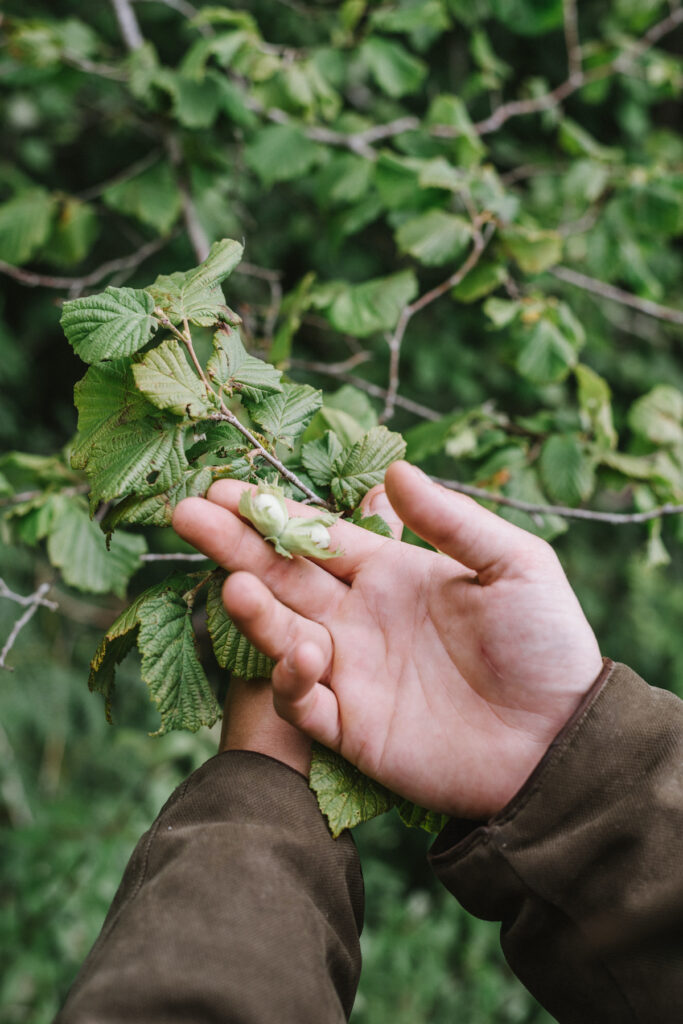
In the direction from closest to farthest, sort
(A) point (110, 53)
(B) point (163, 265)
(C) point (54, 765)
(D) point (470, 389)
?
(A) point (110, 53), (B) point (163, 265), (D) point (470, 389), (C) point (54, 765)

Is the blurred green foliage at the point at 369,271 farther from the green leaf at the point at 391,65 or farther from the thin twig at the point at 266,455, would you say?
the thin twig at the point at 266,455

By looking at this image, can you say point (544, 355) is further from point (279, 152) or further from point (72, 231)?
point (72, 231)

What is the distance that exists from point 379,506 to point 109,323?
0.44m

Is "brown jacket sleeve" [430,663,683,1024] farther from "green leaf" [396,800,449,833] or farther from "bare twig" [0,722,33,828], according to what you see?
"bare twig" [0,722,33,828]

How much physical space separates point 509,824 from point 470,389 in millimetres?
1660

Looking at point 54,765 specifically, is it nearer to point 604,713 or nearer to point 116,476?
point 116,476

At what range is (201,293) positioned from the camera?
83cm

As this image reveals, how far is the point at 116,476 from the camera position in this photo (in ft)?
2.62

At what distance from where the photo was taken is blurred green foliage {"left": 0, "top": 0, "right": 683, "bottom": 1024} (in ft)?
4.77

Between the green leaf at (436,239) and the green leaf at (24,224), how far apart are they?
96cm

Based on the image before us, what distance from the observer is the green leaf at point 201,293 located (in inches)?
32.2

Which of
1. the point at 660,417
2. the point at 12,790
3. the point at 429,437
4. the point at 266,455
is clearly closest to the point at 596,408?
the point at 660,417

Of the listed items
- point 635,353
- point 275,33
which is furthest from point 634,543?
point 275,33

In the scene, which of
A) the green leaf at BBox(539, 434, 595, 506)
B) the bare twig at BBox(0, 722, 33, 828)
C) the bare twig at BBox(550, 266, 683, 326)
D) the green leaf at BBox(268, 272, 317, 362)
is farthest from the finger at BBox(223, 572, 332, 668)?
the bare twig at BBox(0, 722, 33, 828)
